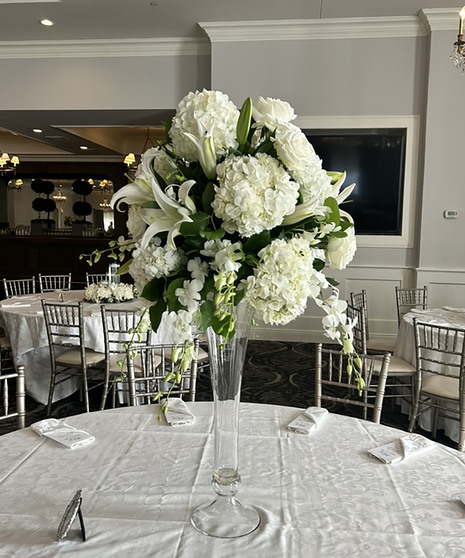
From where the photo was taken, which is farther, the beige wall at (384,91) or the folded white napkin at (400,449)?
the beige wall at (384,91)

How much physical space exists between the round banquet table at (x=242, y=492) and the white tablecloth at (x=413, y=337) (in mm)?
2142

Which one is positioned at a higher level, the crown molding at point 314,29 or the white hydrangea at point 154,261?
the crown molding at point 314,29

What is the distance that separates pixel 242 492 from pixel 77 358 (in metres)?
2.84

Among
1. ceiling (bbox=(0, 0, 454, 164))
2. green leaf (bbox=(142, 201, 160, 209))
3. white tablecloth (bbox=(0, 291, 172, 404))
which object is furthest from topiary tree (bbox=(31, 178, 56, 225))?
green leaf (bbox=(142, 201, 160, 209))

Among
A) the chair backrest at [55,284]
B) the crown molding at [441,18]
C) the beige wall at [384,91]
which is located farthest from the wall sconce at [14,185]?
the crown molding at [441,18]

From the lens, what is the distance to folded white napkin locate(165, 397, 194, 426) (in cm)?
173

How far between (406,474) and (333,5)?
552cm

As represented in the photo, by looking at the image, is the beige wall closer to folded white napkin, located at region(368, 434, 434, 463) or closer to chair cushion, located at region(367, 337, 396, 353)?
chair cushion, located at region(367, 337, 396, 353)

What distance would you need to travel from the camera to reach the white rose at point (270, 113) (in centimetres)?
108

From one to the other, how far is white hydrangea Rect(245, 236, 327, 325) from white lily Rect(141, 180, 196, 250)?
17 centimetres

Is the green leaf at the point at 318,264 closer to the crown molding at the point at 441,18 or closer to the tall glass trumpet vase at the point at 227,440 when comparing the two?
the tall glass trumpet vase at the point at 227,440

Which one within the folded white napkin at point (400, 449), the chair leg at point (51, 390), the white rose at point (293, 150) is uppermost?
the white rose at point (293, 150)

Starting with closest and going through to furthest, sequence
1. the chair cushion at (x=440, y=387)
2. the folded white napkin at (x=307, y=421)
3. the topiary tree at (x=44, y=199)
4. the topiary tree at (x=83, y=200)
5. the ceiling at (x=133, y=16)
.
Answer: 1. the folded white napkin at (x=307, y=421)
2. the chair cushion at (x=440, y=387)
3. the ceiling at (x=133, y=16)
4. the topiary tree at (x=83, y=200)
5. the topiary tree at (x=44, y=199)

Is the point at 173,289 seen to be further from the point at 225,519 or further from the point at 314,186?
the point at 225,519
